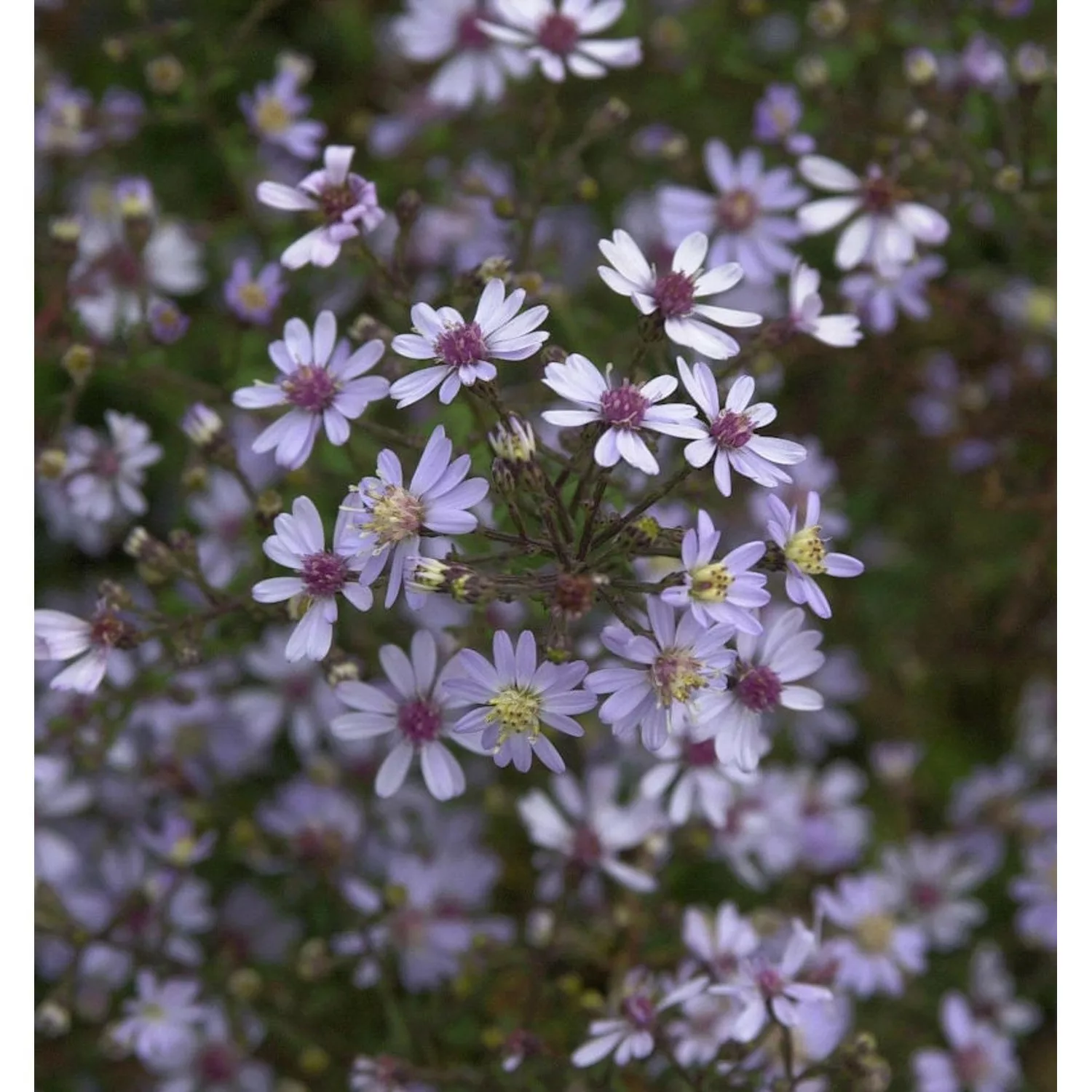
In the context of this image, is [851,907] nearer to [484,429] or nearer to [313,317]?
[484,429]

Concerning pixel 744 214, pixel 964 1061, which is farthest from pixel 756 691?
pixel 964 1061

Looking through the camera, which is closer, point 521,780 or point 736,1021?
point 736,1021

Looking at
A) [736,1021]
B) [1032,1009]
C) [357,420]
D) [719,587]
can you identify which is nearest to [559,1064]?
[736,1021]

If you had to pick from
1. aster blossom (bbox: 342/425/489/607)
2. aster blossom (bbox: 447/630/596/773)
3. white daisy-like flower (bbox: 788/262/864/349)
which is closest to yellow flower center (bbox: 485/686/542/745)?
aster blossom (bbox: 447/630/596/773)

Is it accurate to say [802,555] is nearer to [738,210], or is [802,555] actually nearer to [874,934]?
[738,210]

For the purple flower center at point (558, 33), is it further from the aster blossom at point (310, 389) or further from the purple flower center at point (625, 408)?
the purple flower center at point (625, 408)
